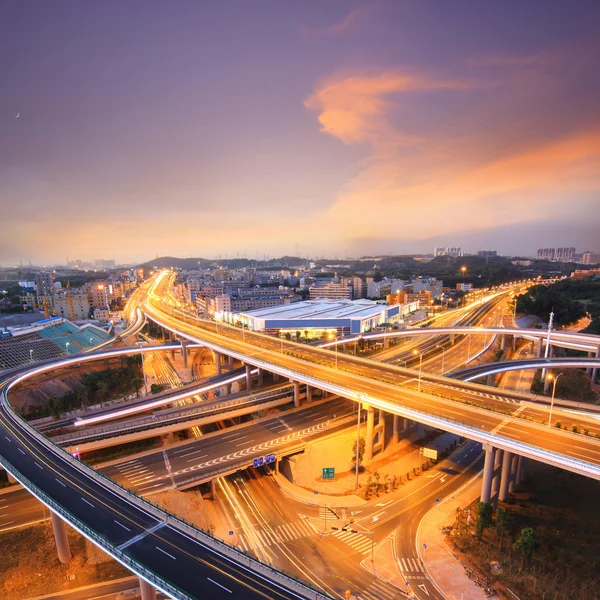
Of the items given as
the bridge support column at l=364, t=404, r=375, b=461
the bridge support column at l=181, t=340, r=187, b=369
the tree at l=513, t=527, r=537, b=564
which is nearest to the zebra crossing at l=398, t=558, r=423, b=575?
the tree at l=513, t=527, r=537, b=564

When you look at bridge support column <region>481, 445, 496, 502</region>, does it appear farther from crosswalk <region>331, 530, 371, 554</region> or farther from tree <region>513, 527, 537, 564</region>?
crosswalk <region>331, 530, 371, 554</region>

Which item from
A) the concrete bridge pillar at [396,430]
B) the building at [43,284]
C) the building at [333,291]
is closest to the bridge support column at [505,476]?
the concrete bridge pillar at [396,430]

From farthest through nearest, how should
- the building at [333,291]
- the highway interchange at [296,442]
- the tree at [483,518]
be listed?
the building at [333,291], the tree at [483,518], the highway interchange at [296,442]

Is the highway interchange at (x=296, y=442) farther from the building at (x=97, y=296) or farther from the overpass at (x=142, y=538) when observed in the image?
the building at (x=97, y=296)

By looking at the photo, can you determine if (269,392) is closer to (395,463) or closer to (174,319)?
(395,463)

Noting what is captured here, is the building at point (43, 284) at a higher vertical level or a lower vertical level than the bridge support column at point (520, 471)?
higher

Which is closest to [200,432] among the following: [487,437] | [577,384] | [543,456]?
[487,437]

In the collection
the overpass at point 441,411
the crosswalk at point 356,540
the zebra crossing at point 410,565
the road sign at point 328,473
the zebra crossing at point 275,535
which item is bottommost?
the zebra crossing at point 275,535
